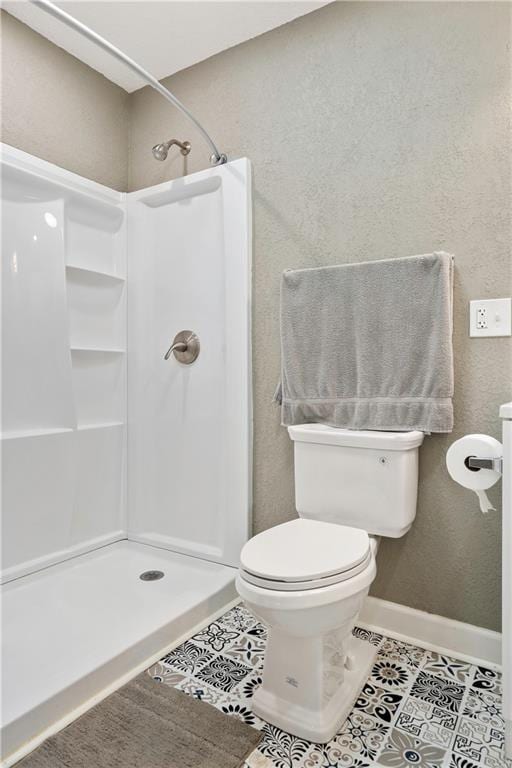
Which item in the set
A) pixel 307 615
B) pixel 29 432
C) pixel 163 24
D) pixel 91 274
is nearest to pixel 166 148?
pixel 163 24

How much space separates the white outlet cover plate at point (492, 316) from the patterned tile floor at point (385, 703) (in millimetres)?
1107

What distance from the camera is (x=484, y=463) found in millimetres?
1313

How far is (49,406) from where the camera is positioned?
214 centimetres

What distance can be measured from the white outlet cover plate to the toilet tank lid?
1.31 feet

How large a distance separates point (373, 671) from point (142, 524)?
134cm

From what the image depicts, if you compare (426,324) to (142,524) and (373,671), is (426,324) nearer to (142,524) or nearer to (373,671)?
(373,671)

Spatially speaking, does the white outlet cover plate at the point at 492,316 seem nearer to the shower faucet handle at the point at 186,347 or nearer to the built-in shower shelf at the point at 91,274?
the shower faucet handle at the point at 186,347

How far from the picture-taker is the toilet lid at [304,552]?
1.25 m

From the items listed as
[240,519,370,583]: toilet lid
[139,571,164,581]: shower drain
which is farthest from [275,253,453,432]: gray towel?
[139,571,164,581]: shower drain

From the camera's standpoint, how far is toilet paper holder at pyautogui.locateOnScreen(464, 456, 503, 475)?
4.23 feet

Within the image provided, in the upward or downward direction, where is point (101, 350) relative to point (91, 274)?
downward

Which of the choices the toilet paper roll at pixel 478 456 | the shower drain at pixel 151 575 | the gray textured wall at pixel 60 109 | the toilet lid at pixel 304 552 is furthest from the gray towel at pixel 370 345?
the gray textured wall at pixel 60 109

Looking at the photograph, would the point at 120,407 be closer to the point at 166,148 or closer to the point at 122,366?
the point at 122,366

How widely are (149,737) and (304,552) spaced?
24.6 inches
